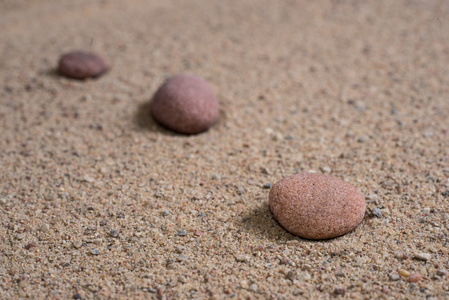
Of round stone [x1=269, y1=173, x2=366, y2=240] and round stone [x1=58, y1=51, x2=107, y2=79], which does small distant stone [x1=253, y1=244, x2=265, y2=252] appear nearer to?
round stone [x1=269, y1=173, x2=366, y2=240]

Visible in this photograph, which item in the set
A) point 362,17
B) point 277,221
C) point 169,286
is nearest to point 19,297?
point 169,286

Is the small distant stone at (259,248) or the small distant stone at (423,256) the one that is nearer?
the small distant stone at (423,256)

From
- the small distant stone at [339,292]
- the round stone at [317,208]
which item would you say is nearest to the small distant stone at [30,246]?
the round stone at [317,208]

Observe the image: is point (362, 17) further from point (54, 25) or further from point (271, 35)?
Answer: point (54, 25)

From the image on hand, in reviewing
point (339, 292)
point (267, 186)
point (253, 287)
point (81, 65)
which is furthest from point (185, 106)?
point (339, 292)

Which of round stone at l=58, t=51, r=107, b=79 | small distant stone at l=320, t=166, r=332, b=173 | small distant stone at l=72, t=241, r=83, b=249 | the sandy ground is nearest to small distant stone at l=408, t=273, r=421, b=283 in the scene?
the sandy ground

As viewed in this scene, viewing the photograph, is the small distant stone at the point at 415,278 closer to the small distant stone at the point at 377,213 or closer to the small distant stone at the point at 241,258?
the small distant stone at the point at 377,213
